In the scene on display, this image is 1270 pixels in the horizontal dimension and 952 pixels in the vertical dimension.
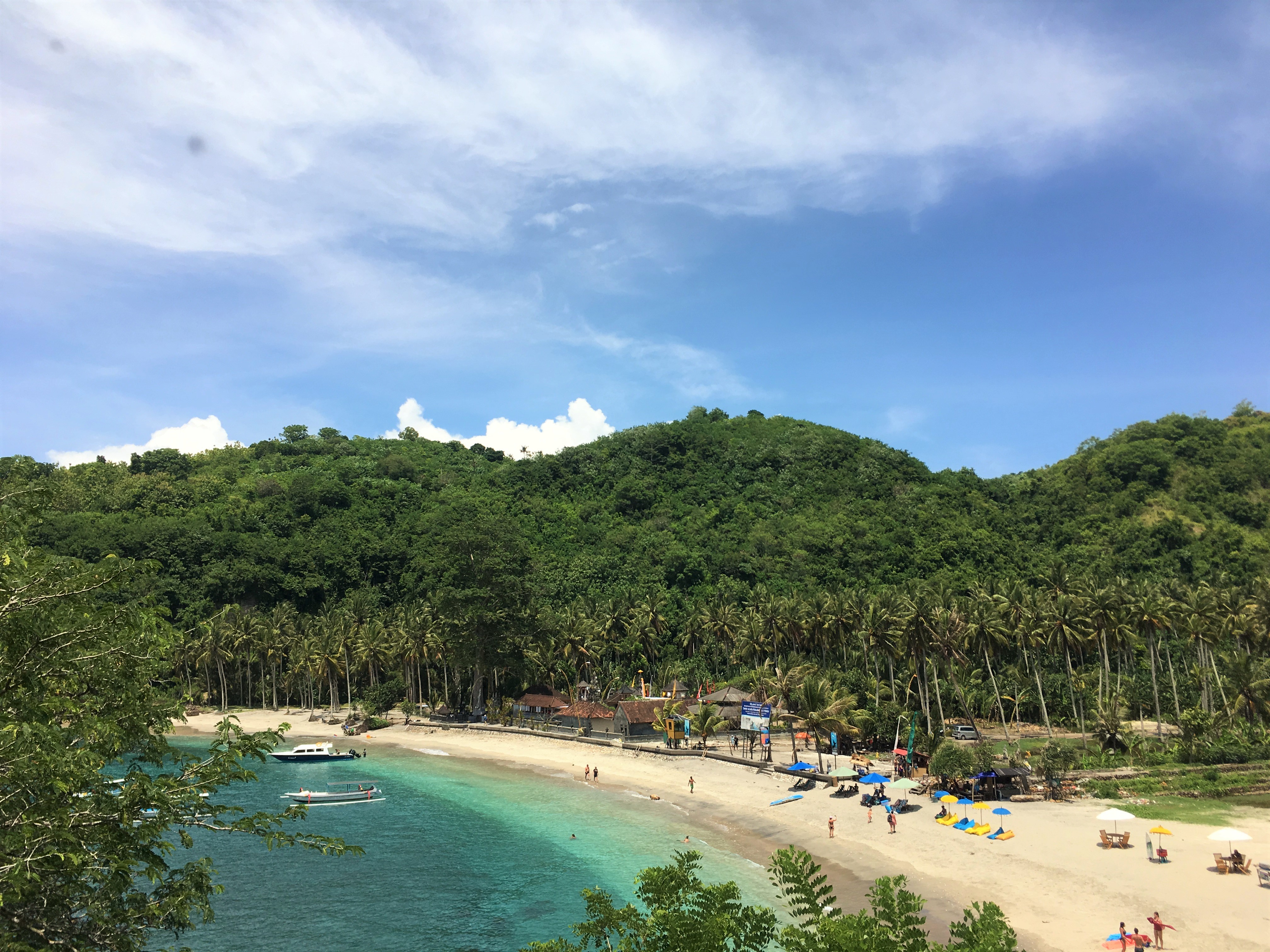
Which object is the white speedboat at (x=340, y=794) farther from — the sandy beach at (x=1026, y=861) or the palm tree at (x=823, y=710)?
the palm tree at (x=823, y=710)

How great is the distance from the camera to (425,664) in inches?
3538

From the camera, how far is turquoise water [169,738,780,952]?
3117 centimetres

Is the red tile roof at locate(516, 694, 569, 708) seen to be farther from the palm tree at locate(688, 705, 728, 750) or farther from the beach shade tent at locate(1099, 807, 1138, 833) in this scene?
the beach shade tent at locate(1099, 807, 1138, 833)

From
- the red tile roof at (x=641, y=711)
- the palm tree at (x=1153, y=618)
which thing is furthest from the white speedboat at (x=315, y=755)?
the palm tree at (x=1153, y=618)

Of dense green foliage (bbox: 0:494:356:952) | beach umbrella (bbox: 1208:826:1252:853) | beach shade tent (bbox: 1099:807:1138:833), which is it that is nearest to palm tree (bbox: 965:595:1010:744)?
beach shade tent (bbox: 1099:807:1138:833)

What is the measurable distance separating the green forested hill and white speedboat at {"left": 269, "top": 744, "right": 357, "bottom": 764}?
19871 millimetres

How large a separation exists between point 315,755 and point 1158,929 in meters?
63.3

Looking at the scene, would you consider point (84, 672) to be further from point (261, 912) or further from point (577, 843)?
point (577, 843)

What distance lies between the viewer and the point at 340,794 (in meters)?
53.2

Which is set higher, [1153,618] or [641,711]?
[1153,618]

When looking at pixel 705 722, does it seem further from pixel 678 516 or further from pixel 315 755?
pixel 678 516

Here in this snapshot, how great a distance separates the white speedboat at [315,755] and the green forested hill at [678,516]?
1987cm

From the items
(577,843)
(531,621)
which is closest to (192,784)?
(577,843)

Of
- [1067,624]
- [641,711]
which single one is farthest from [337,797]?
[1067,624]
